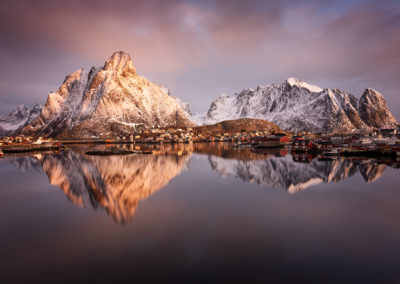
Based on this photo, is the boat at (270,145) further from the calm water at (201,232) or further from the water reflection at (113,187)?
the calm water at (201,232)

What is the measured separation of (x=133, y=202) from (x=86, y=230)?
6.05 meters

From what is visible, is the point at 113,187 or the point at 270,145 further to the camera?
the point at 270,145

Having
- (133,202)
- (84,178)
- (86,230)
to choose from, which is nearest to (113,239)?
(86,230)

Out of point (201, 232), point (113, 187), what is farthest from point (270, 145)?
point (201, 232)

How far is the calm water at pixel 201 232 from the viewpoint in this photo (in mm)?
9953

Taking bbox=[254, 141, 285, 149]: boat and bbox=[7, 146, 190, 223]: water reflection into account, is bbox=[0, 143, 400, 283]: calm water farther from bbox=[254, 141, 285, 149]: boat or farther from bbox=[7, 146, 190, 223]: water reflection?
bbox=[254, 141, 285, 149]: boat

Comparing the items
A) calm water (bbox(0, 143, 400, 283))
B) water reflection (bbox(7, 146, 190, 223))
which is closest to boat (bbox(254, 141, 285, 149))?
water reflection (bbox(7, 146, 190, 223))

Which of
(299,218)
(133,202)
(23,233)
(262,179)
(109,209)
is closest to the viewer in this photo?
(23,233)

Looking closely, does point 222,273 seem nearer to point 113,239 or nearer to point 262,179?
point 113,239

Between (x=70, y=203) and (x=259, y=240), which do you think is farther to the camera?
(x=70, y=203)

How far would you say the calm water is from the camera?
32.7 feet

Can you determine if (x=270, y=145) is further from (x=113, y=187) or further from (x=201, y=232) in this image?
(x=201, y=232)

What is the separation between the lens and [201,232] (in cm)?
1406

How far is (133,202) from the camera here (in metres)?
20.6
